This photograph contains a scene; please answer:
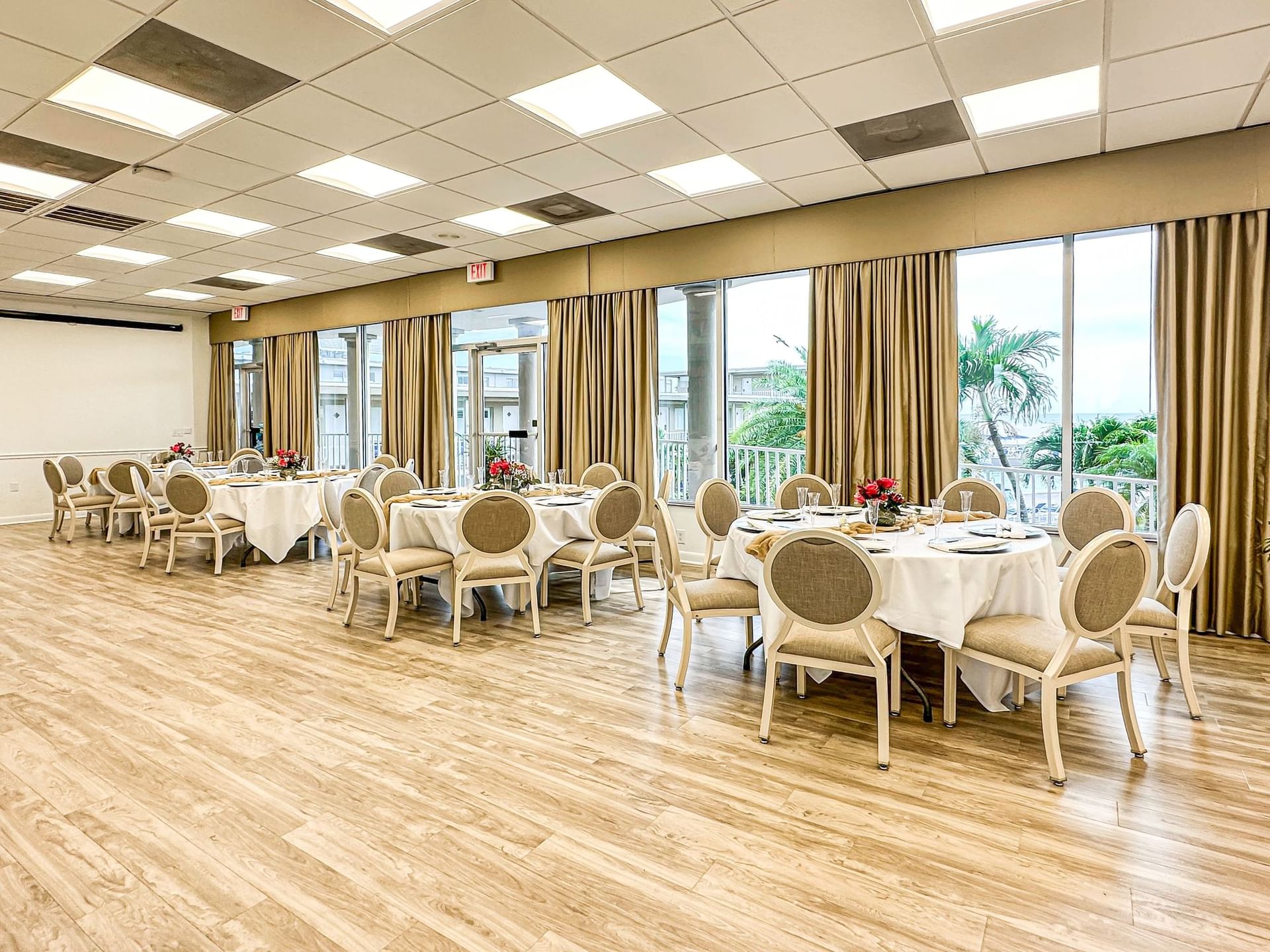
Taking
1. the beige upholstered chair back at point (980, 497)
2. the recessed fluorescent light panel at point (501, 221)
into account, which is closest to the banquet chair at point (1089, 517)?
the beige upholstered chair back at point (980, 497)

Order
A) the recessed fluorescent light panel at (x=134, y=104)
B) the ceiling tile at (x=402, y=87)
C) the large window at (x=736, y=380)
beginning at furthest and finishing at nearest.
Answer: the large window at (x=736, y=380), the recessed fluorescent light panel at (x=134, y=104), the ceiling tile at (x=402, y=87)

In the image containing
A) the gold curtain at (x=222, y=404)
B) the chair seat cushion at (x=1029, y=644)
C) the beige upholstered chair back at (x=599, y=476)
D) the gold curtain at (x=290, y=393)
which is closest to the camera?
the chair seat cushion at (x=1029, y=644)

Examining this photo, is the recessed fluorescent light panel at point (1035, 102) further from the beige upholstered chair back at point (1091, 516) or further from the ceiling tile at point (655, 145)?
the beige upholstered chair back at point (1091, 516)

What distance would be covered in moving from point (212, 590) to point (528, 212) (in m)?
4.38

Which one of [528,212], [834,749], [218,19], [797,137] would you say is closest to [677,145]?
[797,137]

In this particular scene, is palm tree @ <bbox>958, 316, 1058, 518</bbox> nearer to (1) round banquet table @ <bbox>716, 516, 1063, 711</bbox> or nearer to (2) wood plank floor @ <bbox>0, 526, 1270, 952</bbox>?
(2) wood plank floor @ <bbox>0, 526, 1270, 952</bbox>

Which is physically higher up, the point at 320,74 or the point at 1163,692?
the point at 320,74

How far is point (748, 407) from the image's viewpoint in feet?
25.0

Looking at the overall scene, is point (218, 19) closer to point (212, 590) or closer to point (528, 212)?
point (528, 212)

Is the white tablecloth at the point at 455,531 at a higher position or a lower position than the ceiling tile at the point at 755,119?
lower

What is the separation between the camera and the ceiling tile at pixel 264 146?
182 inches

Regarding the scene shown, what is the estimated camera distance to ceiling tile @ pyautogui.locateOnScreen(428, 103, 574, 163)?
4477 mm

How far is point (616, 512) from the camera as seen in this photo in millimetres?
5359

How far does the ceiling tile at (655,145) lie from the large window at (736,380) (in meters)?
2.06
